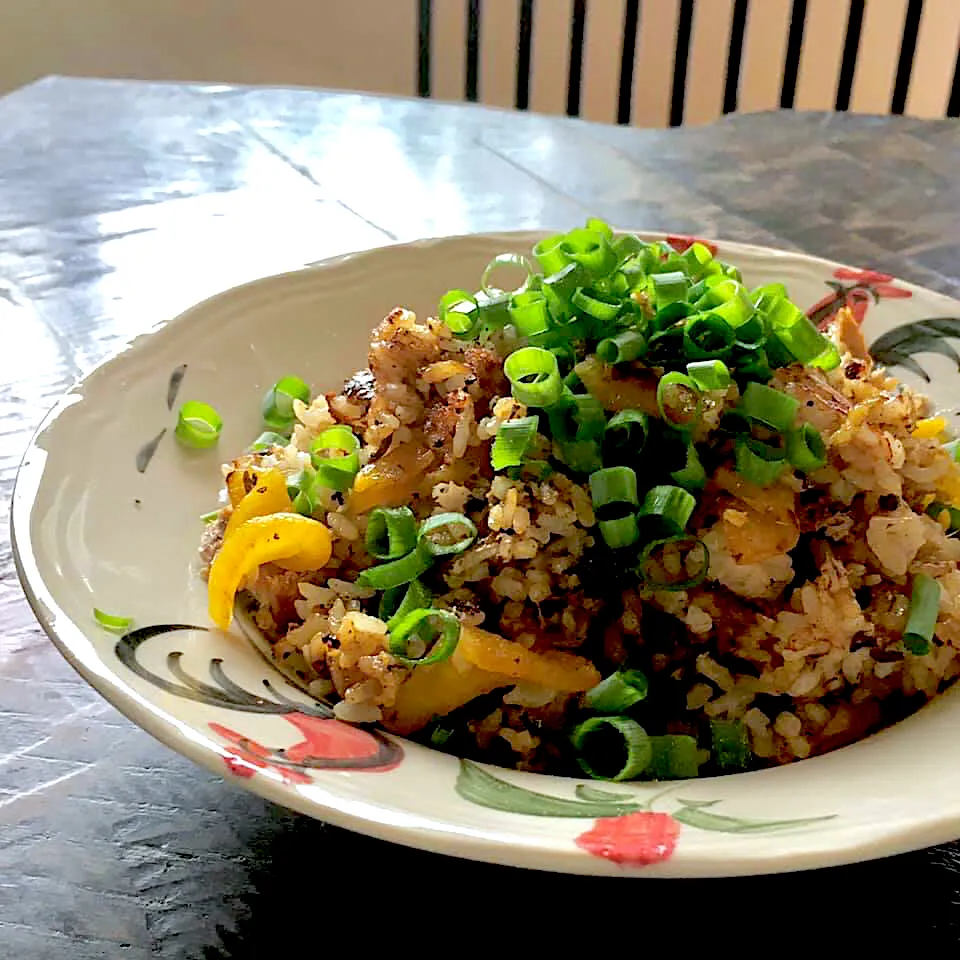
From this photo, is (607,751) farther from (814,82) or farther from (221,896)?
(814,82)

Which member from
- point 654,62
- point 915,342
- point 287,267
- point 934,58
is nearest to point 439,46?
point 654,62

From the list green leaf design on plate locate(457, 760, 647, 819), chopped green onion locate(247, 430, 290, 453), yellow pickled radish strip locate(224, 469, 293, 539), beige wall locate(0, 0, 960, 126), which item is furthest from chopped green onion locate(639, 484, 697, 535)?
beige wall locate(0, 0, 960, 126)

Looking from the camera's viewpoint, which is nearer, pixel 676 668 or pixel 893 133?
pixel 676 668

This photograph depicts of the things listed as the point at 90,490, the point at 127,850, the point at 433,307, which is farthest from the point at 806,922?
the point at 433,307

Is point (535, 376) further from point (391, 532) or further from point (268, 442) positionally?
point (268, 442)

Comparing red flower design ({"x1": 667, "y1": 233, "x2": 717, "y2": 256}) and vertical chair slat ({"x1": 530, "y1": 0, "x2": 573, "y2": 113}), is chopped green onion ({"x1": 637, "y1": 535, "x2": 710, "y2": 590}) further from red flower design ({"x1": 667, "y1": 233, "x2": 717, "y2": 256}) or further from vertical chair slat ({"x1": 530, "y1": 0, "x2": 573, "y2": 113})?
vertical chair slat ({"x1": 530, "y1": 0, "x2": 573, "y2": 113})

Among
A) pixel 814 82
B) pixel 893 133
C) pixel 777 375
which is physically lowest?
pixel 814 82

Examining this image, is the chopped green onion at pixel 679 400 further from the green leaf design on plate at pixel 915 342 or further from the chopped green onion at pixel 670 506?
the green leaf design on plate at pixel 915 342
